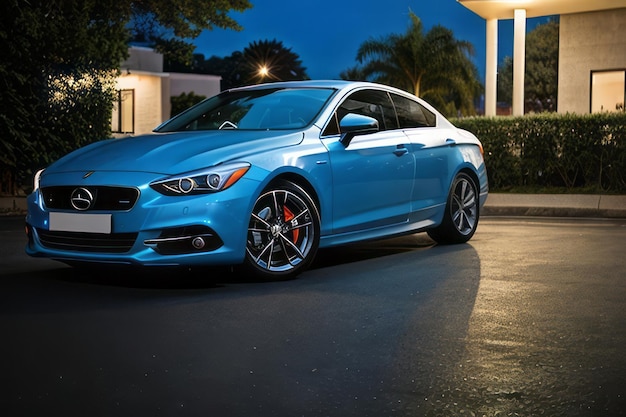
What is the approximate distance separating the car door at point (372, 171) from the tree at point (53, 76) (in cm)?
985

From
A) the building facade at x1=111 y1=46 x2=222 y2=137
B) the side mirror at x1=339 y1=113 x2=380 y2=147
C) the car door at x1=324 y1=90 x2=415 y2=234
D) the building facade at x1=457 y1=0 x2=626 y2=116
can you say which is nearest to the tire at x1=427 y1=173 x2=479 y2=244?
the car door at x1=324 y1=90 x2=415 y2=234

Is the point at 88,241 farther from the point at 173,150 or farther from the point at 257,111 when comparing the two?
the point at 257,111

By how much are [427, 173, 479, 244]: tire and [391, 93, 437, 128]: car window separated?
2.14 feet

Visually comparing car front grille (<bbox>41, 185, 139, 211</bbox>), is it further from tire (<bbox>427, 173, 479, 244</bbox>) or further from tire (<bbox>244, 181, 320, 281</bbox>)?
tire (<bbox>427, 173, 479, 244</bbox>)

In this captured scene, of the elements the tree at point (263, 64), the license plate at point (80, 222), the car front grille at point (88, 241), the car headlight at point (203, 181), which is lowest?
the car front grille at point (88, 241)

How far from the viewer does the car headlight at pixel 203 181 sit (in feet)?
22.2

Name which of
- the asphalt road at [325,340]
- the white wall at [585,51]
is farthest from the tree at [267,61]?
the asphalt road at [325,340]

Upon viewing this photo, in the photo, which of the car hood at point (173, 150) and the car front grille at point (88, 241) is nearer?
the car front grille at point (88, 241)

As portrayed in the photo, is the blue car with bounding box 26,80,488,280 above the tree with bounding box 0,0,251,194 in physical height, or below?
below

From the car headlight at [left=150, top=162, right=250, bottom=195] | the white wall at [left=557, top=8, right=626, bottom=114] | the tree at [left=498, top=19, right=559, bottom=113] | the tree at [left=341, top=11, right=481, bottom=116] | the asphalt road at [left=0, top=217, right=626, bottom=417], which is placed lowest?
the asphalt road at [left=0, top=217, right=626, bottom=417]

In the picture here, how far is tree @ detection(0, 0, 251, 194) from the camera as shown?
55.5ft

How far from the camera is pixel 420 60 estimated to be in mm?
39438

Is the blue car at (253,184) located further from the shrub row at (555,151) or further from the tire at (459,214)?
the shrub row at (555,151)

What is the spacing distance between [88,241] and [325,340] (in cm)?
239
